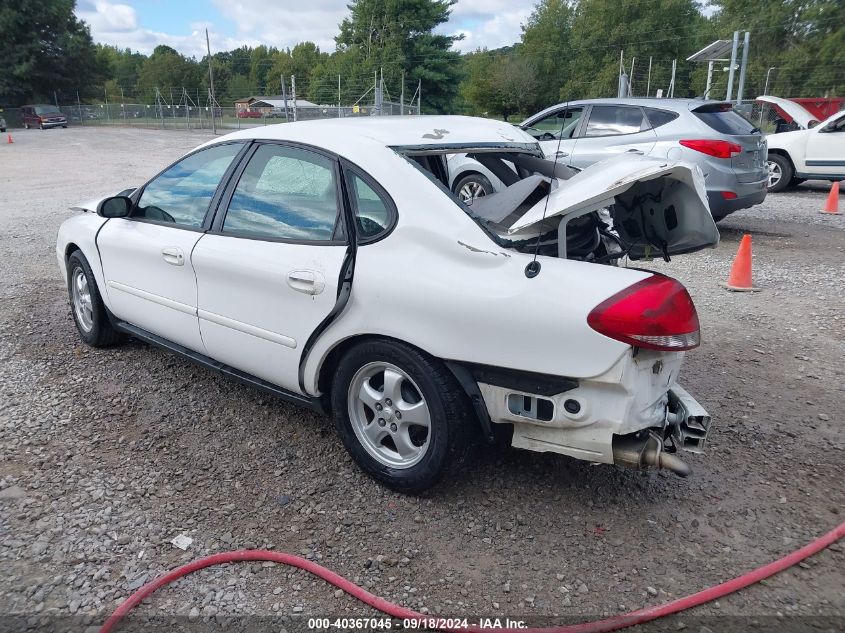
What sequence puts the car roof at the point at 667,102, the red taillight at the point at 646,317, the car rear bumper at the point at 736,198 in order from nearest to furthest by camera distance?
the red taillight at the point at 646,317
the car rear bumper at the point at 736,198
the car roof at the point at 667,102

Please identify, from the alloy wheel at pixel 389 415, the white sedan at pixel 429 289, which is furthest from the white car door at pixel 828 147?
the alloy wheel at pixel 389 415

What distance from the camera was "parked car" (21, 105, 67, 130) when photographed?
42741mm

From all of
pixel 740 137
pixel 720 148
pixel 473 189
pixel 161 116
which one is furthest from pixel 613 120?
pixel 161 116

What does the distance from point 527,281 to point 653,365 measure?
1.96 ft

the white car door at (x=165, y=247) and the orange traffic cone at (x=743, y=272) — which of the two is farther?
the orange traffic cone at (x=743, y=272)

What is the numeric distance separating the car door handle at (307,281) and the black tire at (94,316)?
2.17m

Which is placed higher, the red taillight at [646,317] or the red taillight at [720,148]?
the red taillight at [720,148]

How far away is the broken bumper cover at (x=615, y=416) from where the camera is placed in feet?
8.48

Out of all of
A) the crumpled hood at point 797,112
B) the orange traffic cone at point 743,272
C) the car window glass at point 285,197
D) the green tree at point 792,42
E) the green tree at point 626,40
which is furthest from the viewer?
the green tree at point 626,40

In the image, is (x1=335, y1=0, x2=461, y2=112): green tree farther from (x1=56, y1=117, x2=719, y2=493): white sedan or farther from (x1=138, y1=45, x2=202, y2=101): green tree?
(x1=56, y1=117, x2=719, y2=493): white sedan

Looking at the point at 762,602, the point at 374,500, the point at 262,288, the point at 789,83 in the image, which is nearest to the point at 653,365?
the point at 762,602

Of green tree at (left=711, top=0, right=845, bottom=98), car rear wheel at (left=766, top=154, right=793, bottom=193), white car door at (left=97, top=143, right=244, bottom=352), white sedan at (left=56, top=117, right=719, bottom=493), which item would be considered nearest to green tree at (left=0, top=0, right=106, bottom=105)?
green tree at (left=711, top=0, right=845, bottom=98)

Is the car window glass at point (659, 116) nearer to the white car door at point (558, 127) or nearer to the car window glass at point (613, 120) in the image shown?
the car window glass at point (613, 120)

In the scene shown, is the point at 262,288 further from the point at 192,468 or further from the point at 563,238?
the point at 563,238
